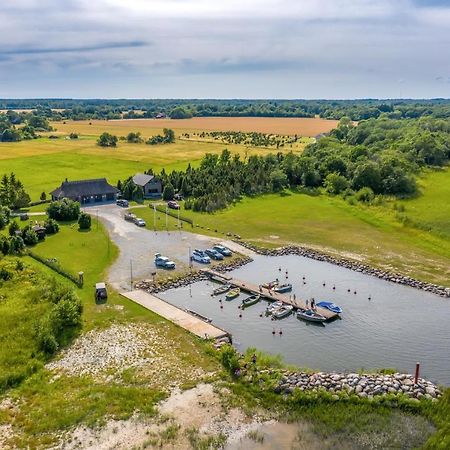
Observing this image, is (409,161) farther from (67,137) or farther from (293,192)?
(67,137)

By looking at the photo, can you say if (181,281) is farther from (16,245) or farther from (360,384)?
(360,384)

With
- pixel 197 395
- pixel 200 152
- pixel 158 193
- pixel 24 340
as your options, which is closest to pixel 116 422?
pixel 197 395

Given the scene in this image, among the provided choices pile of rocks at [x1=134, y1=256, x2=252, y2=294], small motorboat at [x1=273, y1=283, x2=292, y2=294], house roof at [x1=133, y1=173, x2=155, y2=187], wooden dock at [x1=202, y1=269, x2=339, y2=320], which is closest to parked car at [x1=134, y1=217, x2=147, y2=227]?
house roof at [x1=133, y1=173, x2=155, y2=187]

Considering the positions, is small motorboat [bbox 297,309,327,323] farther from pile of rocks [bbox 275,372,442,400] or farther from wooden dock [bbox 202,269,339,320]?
pile of rocks [bbox 275,372,442,400]

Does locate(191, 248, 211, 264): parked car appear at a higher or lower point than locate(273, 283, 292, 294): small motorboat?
higher

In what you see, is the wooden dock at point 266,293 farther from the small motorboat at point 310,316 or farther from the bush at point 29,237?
the bush at point 29,237

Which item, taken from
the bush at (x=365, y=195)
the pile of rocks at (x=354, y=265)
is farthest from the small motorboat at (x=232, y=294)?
the bush at (x=365, y=195)

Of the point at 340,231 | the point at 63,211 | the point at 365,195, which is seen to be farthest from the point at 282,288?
the point at 365,195
